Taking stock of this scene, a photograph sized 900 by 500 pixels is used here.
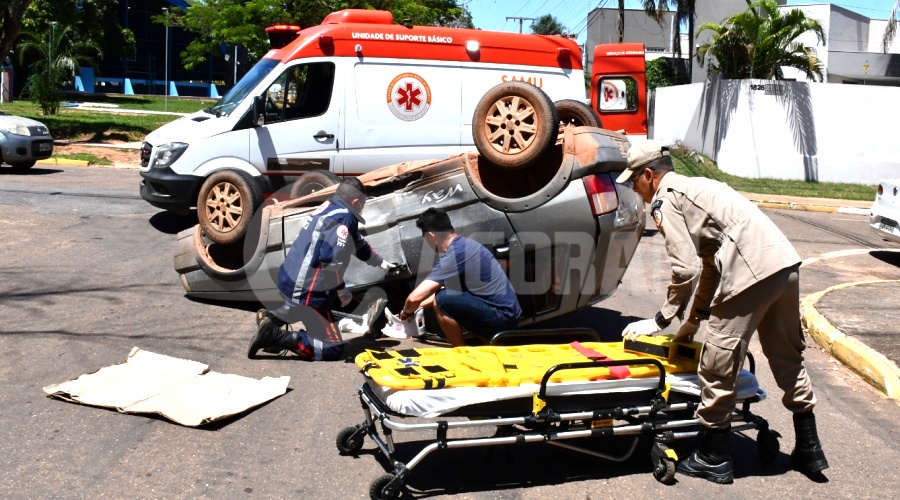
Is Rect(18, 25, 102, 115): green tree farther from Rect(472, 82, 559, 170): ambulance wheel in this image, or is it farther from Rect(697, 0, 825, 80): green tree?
Rect(472, 82, 559, 170): ambulance wheel

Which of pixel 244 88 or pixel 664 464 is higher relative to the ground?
pixel 244 88

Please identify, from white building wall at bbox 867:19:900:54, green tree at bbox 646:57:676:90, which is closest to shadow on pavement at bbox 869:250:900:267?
green tree at bbox 646:57:676:90

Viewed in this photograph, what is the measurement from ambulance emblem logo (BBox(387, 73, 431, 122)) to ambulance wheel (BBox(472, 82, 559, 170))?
150 inches

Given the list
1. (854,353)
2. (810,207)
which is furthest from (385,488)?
(810,207)

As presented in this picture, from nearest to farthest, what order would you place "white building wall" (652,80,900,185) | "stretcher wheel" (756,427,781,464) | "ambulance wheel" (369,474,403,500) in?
"ambulance wheel" (369,474,403,500) → "stretcher wheel" (756,427,781,464) → "white building wall" (652,80,900,185)

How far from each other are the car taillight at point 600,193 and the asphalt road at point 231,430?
1455mm

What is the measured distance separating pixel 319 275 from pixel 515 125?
2.01m

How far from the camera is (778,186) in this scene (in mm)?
20125

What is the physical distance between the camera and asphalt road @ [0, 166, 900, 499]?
4.63m

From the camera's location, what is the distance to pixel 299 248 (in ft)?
22.6

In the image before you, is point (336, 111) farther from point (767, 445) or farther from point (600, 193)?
point (767, 445)

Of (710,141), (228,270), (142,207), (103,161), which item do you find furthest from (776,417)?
(710,141)

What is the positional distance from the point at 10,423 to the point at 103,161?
14419 millimetres

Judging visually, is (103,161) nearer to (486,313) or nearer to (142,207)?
(142,207)
